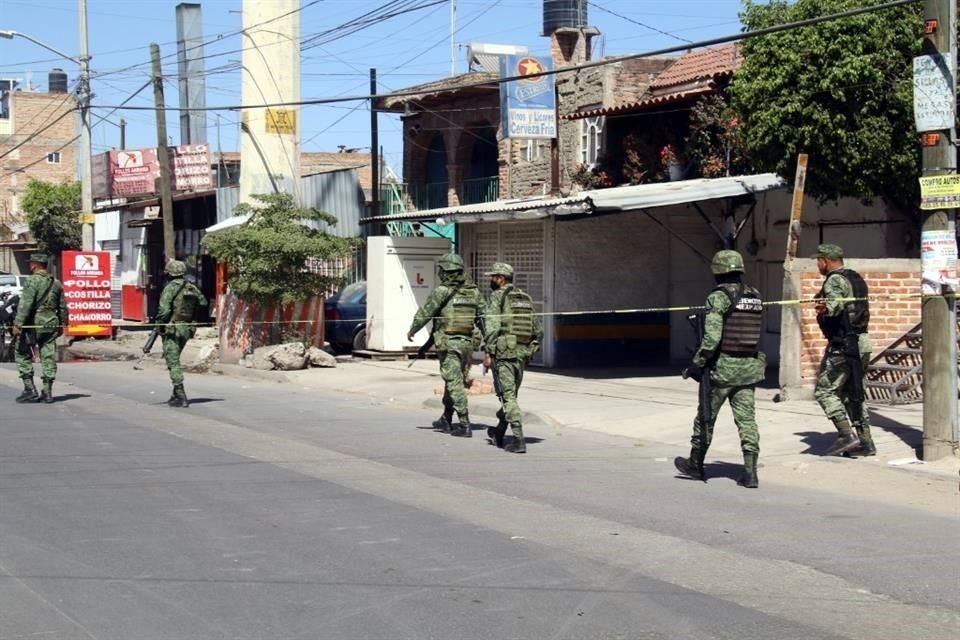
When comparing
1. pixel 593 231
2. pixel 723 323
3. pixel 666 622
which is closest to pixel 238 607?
pixel 666 622

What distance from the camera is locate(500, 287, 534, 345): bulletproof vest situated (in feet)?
40.4

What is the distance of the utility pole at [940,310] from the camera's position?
10961mm

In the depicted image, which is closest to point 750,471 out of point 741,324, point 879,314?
point 741,324

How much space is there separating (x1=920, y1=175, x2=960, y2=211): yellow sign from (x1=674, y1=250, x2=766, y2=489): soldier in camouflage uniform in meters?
1.93

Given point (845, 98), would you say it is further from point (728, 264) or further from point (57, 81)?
point (57, 81)

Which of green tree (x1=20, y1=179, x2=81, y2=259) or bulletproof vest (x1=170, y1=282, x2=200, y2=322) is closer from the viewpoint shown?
bulletproof vest (x1=170, y1=282, x2=200, y2=322)

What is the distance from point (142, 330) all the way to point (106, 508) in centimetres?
2617

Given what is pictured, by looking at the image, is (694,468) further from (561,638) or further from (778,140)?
(778,140)

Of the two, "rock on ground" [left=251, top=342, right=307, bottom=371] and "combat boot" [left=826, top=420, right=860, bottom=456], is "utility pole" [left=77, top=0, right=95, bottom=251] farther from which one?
"combat boot" [left=826, top=420, right=860, bottom=456]

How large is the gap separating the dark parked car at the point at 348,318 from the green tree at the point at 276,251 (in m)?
2.20

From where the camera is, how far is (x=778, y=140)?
17234 millimetres

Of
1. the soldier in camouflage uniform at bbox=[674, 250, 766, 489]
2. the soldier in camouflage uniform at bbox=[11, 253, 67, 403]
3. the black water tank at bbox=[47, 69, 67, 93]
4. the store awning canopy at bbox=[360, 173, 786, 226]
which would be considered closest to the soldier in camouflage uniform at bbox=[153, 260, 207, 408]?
the soldier in camouflage uniform at bbox=[11, 253, 67, 403]

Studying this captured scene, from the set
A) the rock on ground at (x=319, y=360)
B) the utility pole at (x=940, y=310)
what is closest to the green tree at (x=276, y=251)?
the rock on ground at (x=319, y=360)

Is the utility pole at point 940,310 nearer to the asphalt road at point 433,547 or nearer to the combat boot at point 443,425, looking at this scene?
the asphalt road at point 433,547
